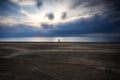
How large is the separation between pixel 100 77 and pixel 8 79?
6136 millimetres

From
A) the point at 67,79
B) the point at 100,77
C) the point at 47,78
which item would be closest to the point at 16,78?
the point at 47,78

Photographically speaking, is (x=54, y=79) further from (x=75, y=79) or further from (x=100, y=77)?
(x=100, y=77)

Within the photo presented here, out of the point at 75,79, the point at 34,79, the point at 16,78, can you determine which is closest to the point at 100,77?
the point at 75,79

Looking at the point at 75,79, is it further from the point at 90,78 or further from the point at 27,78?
the point at 27,78

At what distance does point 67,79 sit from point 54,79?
858mm

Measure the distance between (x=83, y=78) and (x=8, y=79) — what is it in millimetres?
4969

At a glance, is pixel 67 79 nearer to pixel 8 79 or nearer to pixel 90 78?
pixel 90 78

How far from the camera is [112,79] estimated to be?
28.2ft

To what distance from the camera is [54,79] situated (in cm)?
863

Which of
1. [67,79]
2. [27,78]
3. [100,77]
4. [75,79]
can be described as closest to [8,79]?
[27,78]

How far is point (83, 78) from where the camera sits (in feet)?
29.5

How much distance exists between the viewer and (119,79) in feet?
28.2

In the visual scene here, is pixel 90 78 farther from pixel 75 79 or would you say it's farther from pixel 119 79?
pixel 119 79

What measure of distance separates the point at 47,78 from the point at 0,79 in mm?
3048
